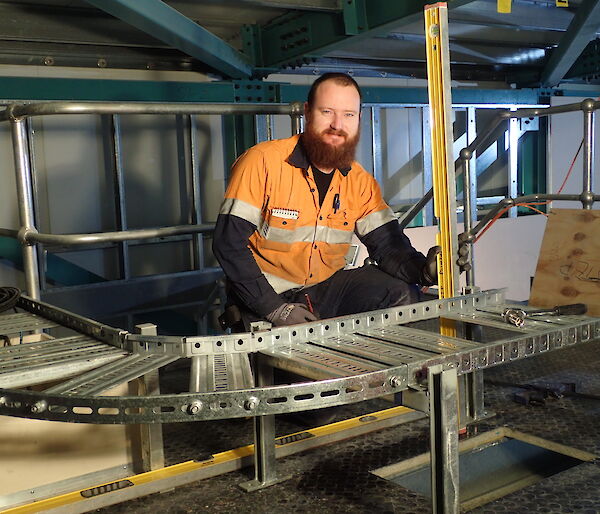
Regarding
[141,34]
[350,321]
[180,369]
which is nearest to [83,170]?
[141,34]

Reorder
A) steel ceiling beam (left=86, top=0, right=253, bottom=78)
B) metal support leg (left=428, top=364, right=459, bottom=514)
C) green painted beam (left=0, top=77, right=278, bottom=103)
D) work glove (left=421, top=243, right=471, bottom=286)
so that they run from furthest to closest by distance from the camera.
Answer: green painted beam (left=0, top=77, right=278, bottom=103)
steel ceiling beam (left=86, top=0, right=253, bottom=78)
work glove (left=421, top=243, right=471, bottom=286)
metal support leg (left=428, top=364, right=459, bottom=514)

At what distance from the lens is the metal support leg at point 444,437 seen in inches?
62.7

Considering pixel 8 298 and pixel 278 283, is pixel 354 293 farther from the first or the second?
pixel 8 298

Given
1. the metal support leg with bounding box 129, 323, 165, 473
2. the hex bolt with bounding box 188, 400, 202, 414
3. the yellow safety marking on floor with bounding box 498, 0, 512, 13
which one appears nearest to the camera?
the hex bolt with bounding box 188, 400, 202, 414

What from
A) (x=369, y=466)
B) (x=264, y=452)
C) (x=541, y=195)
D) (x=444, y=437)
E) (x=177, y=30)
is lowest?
(x=369, y=466)

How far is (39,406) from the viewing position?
150 cm

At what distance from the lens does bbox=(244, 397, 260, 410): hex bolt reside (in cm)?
146

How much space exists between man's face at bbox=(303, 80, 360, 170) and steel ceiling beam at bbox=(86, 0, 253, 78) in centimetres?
167

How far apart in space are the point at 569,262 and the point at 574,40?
3747 millimetres

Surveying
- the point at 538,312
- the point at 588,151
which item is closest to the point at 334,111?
the point at 538,312

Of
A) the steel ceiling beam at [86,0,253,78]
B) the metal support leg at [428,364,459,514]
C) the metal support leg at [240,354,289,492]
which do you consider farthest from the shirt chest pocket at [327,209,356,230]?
the steel ceiling beam at [86,0,253,78]

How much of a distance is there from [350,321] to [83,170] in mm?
3910

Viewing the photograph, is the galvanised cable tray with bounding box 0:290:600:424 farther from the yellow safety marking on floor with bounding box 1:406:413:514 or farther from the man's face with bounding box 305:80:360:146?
the man's face with bounding box 305:80:360:146

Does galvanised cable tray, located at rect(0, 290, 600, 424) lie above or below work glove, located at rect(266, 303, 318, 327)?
above
